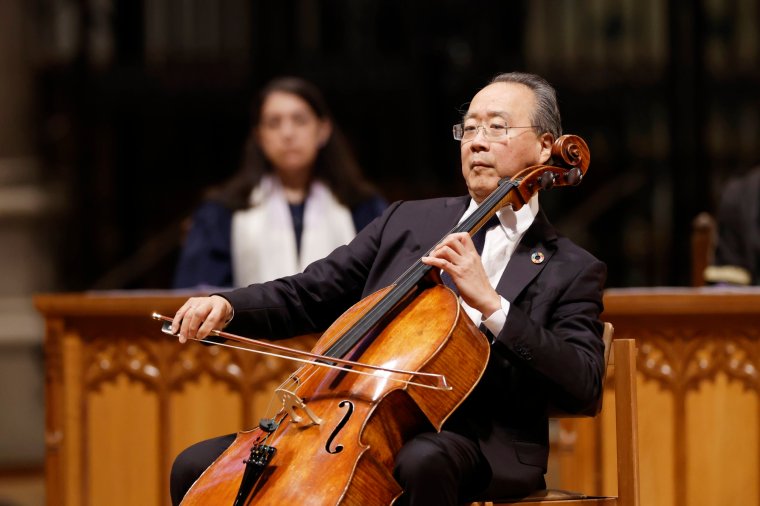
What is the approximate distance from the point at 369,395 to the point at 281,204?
2413 millimetres

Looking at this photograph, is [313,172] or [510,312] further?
[313,172]

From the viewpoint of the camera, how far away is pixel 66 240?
6.84m

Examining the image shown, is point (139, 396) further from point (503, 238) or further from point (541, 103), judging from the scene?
point (541, 103)

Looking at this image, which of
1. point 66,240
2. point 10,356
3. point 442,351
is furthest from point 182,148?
point 442,351

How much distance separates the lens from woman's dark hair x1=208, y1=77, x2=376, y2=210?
15.7 ft

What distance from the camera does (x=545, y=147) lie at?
287cm

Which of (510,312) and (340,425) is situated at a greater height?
(510,312)

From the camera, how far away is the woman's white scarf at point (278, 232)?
472 cm

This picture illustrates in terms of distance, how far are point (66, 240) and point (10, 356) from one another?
2.51ft

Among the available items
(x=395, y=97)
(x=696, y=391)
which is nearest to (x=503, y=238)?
(x=696, y=391)

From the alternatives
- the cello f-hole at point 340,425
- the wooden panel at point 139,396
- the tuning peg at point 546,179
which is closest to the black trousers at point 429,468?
the cello f-hole at point 340,425

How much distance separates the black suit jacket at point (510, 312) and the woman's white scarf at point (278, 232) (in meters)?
1.72

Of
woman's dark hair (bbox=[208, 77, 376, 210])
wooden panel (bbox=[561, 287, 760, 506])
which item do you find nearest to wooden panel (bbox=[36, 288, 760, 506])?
wooden panel (bbox=[561, 287, 760, 506])

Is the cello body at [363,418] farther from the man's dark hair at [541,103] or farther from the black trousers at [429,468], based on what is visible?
the man's dark hair at [541,103]
